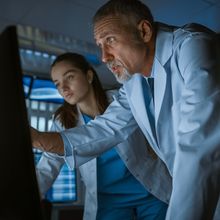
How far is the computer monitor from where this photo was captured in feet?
1.25

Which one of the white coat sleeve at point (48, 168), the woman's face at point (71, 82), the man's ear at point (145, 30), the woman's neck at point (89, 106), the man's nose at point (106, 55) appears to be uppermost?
the man's ear at point (145, 30)

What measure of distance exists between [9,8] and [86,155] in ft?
4.97

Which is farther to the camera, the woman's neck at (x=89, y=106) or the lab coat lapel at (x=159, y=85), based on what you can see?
the woman's neck at (x=89, y=106)

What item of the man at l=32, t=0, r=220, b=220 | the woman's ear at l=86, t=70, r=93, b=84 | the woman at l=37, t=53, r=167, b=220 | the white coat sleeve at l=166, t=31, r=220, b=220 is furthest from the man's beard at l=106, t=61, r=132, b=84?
the white coat sleeve at l=166, t=31, r=220, b=220

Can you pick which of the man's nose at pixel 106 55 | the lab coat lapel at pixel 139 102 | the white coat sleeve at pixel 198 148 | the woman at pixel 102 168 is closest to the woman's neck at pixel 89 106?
the woman at pixel 102 168

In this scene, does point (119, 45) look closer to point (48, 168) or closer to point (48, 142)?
point (48, 142)

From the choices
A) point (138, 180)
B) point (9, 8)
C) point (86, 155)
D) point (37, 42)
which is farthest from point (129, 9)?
point (37, 42)

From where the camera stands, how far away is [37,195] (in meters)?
0.38

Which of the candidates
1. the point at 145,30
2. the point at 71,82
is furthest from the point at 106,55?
the point at 71,82

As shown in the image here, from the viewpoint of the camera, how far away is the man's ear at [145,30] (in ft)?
3.53

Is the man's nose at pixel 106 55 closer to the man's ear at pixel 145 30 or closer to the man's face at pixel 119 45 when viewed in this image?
the man's face at pixel 119 45

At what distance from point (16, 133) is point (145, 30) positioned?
78 centimetres

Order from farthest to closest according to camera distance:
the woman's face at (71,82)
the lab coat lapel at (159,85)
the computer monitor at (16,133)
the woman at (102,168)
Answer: the woman's face at (71,82) < the woman at (102,168) < the lab coat lapel at (159,85) < the computer monitor at (16,133)

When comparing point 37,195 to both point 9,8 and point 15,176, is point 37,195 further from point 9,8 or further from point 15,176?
point 9,8
